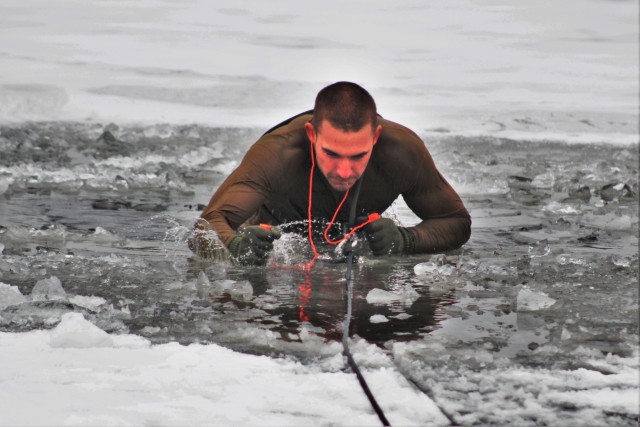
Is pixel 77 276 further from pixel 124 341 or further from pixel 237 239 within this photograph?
pixel 124 341

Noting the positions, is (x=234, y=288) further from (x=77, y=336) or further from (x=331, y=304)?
(x=77, y=336)

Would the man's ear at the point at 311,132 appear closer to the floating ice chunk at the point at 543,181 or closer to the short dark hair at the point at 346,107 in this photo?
the short dark hair at the point at 346,107

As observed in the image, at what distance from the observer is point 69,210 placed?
7.40 metres

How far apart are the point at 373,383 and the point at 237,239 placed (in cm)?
179

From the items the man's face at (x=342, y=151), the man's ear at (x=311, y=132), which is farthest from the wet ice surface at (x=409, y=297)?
the man's ear at (x=311, y=132)

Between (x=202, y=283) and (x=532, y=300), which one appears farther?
(x=202, y=283)

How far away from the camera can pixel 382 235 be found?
4941 mm

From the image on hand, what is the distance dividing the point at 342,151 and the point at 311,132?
0.25 metres

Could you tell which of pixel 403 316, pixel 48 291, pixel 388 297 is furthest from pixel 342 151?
pixel 48 291

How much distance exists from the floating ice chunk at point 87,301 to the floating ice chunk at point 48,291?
0.05 m

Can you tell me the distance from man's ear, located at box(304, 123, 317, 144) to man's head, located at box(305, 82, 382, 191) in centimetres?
4

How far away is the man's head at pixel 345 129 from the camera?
15.0 feet

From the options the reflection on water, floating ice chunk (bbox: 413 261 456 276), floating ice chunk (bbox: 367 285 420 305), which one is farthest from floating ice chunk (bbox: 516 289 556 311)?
floating ice chunk (bbox: 413 261 456 276)

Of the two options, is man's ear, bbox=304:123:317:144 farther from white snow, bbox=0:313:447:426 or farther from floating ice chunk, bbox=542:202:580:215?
floating ice chunk, bbox=542:202:580:215
